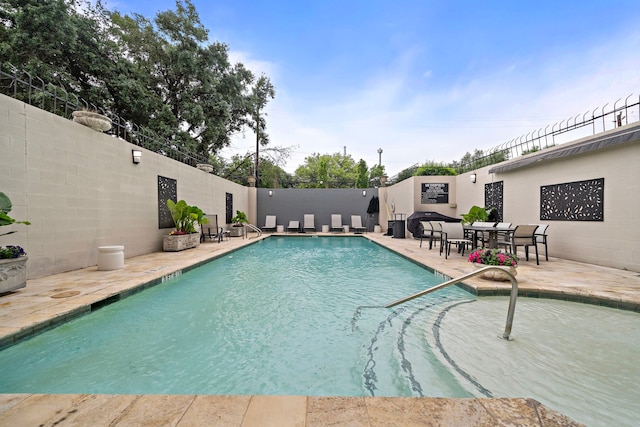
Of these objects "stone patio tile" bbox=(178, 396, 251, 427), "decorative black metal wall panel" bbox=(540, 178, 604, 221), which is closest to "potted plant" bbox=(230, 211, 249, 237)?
"decorative black metal wall panel" bbox=(540, 178, 604, 221)

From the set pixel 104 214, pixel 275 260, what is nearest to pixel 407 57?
pixel 275 260

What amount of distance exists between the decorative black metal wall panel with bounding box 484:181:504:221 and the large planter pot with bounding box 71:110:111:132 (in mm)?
10079

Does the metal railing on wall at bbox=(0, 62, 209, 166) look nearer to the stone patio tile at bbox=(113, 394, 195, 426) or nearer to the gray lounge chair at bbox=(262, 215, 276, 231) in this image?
the stone patio tile at bbox=(113, 394, 195, 426)

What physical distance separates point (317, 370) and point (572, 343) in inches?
92.5

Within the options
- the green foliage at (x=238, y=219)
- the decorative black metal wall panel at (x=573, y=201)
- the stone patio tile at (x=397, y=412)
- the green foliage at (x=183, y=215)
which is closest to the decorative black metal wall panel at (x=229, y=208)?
the green foliage at (x=238, y=219)

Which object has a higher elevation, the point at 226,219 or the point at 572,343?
the point at 226,219

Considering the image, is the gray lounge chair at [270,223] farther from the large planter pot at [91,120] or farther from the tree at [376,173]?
the tree at [376,173]

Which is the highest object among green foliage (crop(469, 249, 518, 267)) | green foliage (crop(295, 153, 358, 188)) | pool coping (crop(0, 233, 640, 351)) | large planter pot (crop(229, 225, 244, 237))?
green foliage (crop(295, 153, 358, 188))

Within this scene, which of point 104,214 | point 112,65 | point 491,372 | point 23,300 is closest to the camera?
point 491,372

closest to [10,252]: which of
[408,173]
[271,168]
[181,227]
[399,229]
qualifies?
[181,227]

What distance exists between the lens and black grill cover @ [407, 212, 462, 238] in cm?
1038

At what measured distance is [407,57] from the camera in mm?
11250

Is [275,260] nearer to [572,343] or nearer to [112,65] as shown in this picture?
[572,343]

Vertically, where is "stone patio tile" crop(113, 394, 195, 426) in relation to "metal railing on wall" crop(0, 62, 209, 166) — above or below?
below
